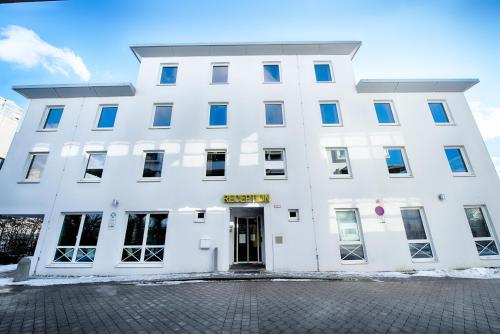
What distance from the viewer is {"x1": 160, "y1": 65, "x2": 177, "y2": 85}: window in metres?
13.4

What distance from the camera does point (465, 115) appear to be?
39.8 feet

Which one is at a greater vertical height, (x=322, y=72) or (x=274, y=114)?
(x=322, y=72)

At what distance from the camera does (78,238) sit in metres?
10.2

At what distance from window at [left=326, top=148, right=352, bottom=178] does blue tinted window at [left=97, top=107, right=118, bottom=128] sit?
1277 cm

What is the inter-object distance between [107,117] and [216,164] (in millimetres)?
7413

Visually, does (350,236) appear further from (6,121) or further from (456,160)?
(6,121)

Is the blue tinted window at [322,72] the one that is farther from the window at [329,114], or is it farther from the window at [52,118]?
the window at [52,118]

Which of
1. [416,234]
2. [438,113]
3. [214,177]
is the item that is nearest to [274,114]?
[214,177]

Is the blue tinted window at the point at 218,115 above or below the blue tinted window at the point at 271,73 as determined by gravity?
below

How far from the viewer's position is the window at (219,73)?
44.3ft

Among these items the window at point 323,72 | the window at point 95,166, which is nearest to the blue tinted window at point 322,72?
the window at point 323,72

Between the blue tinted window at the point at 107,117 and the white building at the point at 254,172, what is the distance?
0.07 metres

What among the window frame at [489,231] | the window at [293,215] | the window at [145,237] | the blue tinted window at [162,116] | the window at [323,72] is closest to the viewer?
the window frame at [489,231]

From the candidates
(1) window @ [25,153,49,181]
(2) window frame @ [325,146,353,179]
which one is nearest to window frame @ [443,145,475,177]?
(2) window frame @ [325,146,353,179]
